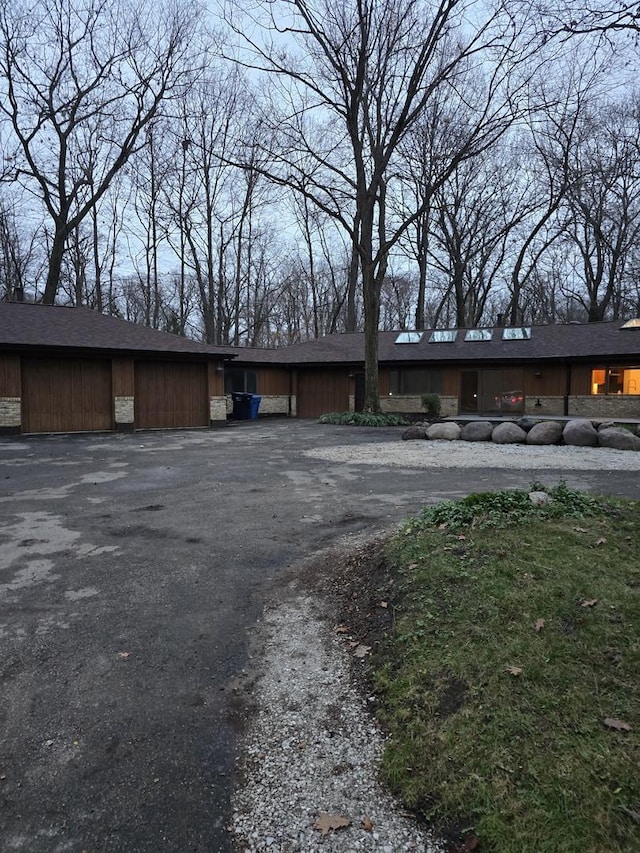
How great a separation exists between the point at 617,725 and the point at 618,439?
1049 cm

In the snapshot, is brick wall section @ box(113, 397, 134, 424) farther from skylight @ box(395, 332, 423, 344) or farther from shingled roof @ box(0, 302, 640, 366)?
skylight @ box(395, 332, 423, 344)

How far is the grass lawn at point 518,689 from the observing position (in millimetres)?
1702

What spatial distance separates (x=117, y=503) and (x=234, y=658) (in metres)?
3.99

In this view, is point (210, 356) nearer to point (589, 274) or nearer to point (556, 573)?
point (556, 573)

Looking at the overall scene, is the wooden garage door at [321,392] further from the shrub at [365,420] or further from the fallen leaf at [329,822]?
the fallen leaf at [329,822]

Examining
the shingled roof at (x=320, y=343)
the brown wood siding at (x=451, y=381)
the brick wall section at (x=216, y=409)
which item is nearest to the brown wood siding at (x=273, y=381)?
the shingled roof at (x=320, y=343)

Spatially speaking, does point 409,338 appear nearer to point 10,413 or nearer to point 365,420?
point 365,420

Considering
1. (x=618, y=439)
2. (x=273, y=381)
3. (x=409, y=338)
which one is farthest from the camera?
(x=409, y=338)

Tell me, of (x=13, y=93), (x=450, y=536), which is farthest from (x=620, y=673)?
(x=13, y=93)

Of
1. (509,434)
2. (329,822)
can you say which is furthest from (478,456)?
(329,822)

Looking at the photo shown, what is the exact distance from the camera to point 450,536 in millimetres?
3820

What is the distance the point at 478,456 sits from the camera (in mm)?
10094

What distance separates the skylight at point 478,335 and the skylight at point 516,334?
0.61m

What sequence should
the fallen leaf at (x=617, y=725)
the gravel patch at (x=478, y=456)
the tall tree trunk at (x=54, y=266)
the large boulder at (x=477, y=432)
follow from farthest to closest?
1. the tall tree trunk at (x=54, y=266)
2. the large boulder at (x=477, y=432)
3. the gravel patch at (x=478, y=456)
4. the fallen leaf at (x=617, y=725)
